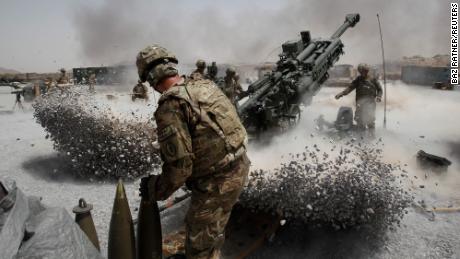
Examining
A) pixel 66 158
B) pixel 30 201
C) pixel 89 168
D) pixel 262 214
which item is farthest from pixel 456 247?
pixel 66 158

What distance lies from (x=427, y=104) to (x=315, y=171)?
900 cm

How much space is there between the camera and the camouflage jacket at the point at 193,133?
2.46m

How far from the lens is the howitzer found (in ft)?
20.0

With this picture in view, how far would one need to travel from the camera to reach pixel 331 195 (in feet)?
11.6

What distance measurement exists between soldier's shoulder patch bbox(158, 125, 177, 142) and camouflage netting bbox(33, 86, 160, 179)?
125 inches

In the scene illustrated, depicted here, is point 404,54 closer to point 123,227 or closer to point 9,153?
point 9,153

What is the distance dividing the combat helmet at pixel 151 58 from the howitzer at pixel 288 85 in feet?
11.1

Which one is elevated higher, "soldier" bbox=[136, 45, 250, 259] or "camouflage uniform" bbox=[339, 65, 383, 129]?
"soldier" bbox=[136, 45, 250, 259]

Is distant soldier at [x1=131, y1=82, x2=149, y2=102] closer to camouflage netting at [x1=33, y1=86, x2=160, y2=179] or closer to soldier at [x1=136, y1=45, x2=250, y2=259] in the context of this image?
camouflage netting at [x1=33, y1=86, x2=160, y2=179]

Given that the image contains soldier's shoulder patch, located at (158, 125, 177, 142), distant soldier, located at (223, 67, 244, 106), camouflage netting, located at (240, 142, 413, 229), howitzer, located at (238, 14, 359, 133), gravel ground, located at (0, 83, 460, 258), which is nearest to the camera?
soldier's shoulder patch, located at (158, 125, 177, 142)

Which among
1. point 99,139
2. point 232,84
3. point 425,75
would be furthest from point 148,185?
point 425,75

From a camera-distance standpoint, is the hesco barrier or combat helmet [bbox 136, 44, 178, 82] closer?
combat helmet [bbox 136, 44, 178, 82]

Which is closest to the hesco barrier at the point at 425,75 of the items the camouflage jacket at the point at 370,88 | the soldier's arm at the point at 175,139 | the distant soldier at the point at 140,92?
the camouflage jacket at the point at 370,88

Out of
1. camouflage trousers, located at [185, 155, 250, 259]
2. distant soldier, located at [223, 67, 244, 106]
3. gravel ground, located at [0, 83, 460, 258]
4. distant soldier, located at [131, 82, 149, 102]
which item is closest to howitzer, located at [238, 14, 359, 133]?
gravel ground, located at [0, 83, 460, 258]
